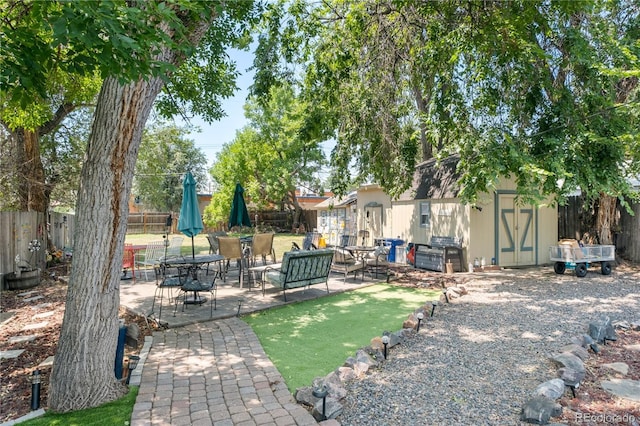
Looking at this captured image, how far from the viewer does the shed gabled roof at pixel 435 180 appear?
11.3 m

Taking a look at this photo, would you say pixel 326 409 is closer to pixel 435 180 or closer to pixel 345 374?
pixel 345 374

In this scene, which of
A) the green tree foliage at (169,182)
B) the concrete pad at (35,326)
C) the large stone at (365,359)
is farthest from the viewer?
the green tree foliage at (169,182)

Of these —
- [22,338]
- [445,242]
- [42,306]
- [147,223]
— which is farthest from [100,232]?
[147,223]

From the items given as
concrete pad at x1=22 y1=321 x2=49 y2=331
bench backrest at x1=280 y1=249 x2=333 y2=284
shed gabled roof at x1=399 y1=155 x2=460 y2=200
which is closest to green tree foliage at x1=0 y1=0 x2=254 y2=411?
concrete pad at x1=22 y1=321 x2=49 y2=331

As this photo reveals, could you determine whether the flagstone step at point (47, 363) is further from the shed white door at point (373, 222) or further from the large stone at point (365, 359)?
the shed white door at point (373, 222)

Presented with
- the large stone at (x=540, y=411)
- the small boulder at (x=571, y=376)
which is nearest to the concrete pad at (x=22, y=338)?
the large stone at (x=540, y=411)

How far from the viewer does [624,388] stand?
11.2 ft

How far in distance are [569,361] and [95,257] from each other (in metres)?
4.72

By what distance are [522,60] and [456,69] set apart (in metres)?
1.60

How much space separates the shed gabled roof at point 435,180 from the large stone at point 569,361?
23.3 feet

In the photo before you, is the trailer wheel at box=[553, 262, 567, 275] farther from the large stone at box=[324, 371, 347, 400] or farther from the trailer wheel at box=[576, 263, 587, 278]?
the large stone at box=[324, 371, 347, 400]

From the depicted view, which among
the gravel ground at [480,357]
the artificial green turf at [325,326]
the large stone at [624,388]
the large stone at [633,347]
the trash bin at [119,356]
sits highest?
the trash bin at [119,356]

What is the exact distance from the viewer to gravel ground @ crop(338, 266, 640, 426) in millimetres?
3080

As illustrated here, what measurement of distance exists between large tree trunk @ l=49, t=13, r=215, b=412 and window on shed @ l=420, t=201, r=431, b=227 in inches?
408
